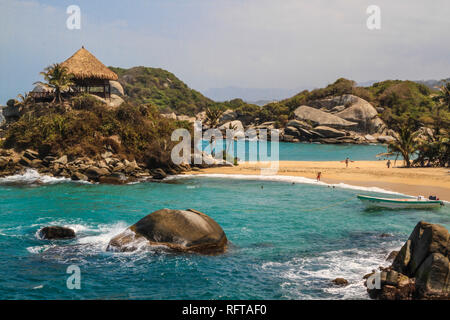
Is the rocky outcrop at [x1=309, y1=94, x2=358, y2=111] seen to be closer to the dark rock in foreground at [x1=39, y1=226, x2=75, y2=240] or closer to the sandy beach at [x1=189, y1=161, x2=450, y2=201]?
the sandy beach at [x1=189, y1=161, x2=450, y2=201]

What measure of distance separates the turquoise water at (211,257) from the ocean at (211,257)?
2.3 inches

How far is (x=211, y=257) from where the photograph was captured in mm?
18531

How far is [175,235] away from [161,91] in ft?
429

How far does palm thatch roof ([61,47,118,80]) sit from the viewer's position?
167 feet

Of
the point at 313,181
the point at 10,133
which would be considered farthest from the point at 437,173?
the point at 10,133

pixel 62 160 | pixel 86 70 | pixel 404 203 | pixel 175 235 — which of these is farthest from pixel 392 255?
pixel 86 70

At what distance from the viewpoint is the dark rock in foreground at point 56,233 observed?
21219 millimetres

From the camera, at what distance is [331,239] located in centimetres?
2178

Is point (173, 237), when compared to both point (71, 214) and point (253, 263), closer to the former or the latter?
point (253, 263)

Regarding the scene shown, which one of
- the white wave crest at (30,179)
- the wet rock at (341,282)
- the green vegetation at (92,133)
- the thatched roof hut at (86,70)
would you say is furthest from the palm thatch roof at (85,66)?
the wet rock at (341,282)

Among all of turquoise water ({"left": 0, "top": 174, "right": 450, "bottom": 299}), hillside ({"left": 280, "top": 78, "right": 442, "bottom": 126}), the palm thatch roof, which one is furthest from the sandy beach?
hillside ({"left": 280, "top": 78, "right": 442, "bottom": 126})

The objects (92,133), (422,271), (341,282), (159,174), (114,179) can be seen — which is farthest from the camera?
(92,133)

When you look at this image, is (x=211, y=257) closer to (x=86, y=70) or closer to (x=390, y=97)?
(x=86, y=70)

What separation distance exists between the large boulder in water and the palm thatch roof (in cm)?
3646
